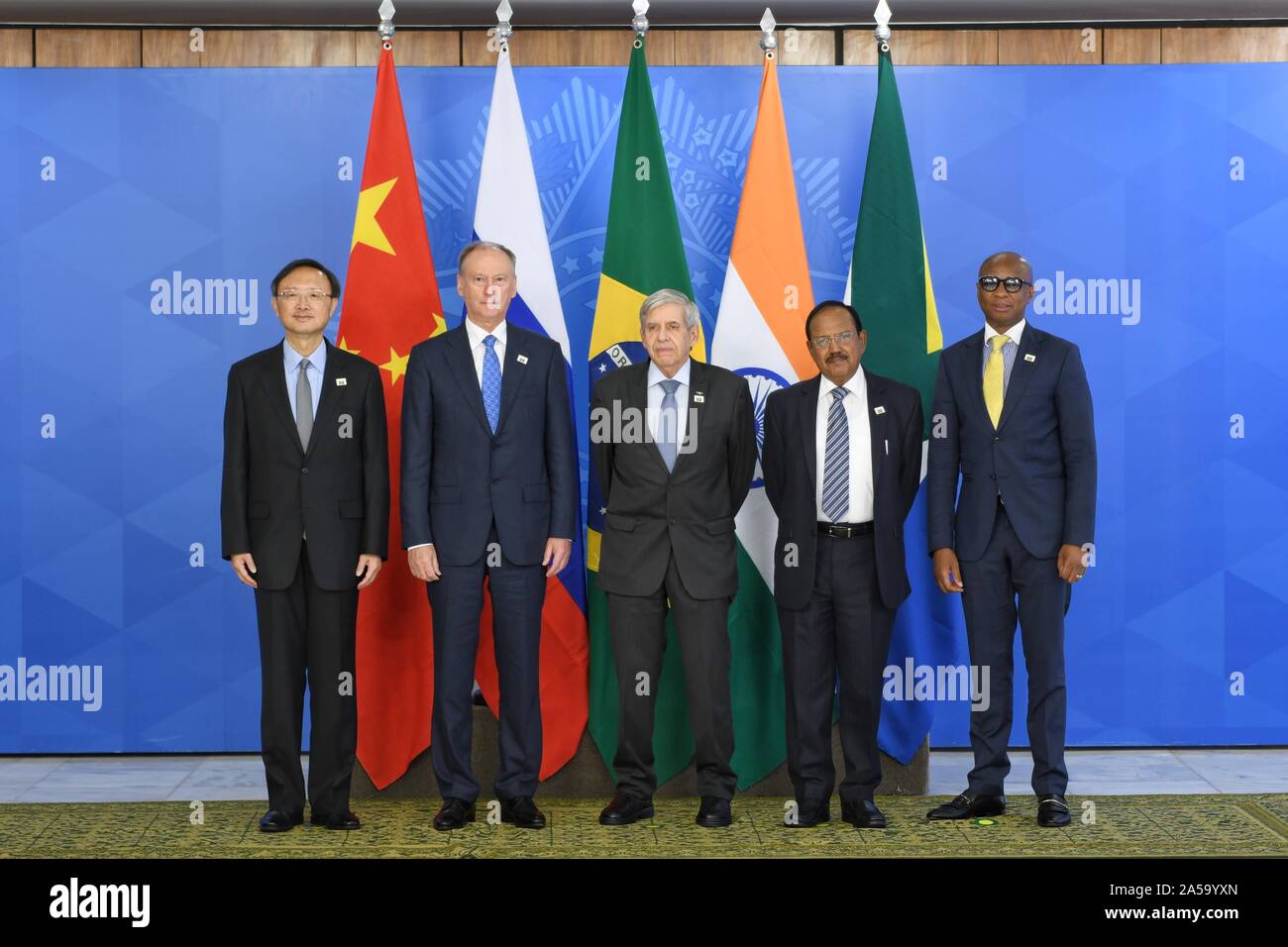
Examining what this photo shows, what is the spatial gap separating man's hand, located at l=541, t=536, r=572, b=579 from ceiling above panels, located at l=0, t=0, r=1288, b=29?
220 centimetres

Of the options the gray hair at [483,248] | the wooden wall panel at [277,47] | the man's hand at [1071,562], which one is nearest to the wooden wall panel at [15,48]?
the wooden wall panel at [277,47]

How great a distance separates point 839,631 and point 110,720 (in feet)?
9.69

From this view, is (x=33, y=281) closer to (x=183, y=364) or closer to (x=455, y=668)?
(x=183, y=364)

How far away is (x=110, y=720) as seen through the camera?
513cm

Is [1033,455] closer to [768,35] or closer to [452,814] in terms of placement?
[768,35]

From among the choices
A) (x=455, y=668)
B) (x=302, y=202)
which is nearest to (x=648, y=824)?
(x=455, y=668)

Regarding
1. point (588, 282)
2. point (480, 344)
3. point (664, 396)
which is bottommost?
point (664, 396)

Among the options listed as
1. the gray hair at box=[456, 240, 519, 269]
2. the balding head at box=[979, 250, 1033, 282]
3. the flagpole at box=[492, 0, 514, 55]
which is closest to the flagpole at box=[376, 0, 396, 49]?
the flagpole at box=[492, 0, 514, 55]

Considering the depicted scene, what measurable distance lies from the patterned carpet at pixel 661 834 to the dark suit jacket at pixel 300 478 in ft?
2.48

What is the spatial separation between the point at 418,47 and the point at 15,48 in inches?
61.4

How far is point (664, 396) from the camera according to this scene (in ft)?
13.3

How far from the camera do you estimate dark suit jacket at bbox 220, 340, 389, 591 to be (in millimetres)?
3854

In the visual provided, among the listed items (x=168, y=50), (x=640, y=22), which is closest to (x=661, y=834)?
(x=640, y=22)

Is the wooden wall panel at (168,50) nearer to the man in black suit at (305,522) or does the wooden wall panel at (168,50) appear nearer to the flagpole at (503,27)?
the flagpole at (503,27)
